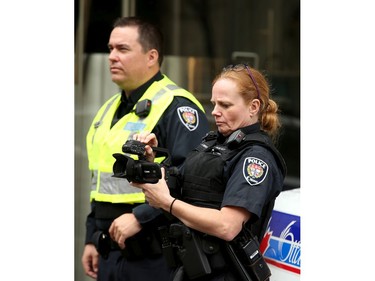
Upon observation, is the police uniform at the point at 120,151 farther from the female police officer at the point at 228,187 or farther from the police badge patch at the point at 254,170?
the police badge patch at the point at 254,170

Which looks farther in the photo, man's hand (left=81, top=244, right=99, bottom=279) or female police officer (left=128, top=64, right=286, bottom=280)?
man's hand (left=81, top=244, right=99, bottom=279)

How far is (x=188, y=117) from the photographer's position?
3.64m

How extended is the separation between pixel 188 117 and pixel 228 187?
78cm

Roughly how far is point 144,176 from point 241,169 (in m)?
0.34

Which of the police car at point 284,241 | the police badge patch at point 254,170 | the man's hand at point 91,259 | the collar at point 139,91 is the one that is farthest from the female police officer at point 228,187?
the man's hand at point 91,259

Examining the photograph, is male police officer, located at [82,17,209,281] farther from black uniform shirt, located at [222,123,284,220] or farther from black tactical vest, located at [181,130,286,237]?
black uniform shirt, located at [222,123,284,220]

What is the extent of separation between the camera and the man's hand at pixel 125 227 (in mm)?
3604

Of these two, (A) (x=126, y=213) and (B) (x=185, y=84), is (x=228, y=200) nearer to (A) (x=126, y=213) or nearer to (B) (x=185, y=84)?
(A) (x=126, y=213)

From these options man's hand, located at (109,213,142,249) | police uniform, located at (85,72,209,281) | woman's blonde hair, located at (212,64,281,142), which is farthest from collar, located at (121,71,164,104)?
woman's blonde hair, located at (212,64,281,142)

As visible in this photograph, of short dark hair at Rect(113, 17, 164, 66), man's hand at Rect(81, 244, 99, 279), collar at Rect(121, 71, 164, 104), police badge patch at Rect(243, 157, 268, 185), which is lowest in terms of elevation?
man's hand at Rect(81, 244, 99, 279)

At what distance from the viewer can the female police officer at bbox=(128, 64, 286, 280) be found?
2.90 meters

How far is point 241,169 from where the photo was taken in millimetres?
2910

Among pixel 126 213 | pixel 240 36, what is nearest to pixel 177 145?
pixel 126 213

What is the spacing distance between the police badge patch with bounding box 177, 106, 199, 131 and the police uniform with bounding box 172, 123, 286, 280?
0.54 meters
